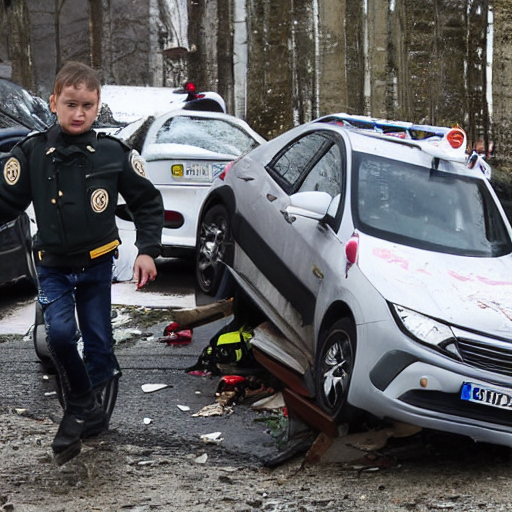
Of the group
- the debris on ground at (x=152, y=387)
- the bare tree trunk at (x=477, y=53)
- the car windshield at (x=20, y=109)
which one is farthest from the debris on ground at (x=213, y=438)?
the bare tree trunk at (x=477, y=53)

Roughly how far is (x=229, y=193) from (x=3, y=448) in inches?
126

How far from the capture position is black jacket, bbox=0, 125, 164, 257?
574cm

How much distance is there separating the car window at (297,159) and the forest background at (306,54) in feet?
25.1

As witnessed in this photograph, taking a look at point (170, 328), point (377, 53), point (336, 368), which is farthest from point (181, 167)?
point (377, 53)

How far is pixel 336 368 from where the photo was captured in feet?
20.9

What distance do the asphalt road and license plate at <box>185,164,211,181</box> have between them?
2.00 metres

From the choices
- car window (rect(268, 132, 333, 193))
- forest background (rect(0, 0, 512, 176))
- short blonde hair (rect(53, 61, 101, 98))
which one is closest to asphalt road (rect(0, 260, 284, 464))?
car window (rect(268, 132, 333, 193))

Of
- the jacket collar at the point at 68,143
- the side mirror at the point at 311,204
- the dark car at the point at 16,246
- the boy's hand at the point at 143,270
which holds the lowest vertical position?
the dark car at the point at 16,246

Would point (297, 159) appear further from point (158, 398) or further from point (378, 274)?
point (378, 274)

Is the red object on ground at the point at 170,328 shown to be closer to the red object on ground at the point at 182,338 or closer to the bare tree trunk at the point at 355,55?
the red object on ground at the point at 182,338

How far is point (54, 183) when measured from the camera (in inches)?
226

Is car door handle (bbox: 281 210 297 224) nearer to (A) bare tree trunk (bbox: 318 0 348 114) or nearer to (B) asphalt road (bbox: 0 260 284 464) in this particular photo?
(B) asphalt road (bbox: 0 260 284 464)

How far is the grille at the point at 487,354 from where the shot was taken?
5.87 meters

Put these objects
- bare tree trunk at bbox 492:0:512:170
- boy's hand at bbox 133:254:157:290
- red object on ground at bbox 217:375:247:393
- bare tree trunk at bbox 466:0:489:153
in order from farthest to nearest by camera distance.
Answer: bare tree trunk at bbox 466:0:489:153 → bare tree trunk at bbox 492:0:512:170 → red object on ground at bbox 217:375:247:393 → boy's hand at bbox 133:254:157:290
